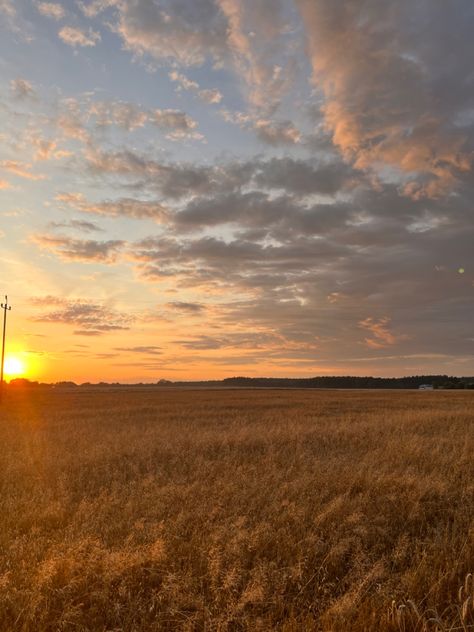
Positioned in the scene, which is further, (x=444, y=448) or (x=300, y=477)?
(x=444, y=448)

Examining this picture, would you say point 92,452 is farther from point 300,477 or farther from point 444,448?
point 444,448

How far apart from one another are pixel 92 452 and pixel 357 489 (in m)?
7.64

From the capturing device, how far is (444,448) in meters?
13.9

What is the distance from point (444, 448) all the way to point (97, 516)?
10.5 metres

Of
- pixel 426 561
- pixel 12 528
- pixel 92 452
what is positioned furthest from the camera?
pixel 92 452

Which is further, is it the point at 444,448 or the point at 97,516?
the point at 444,448

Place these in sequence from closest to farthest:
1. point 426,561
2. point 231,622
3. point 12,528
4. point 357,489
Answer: point 231,622
point 426,561
point 12,528
point 357,489

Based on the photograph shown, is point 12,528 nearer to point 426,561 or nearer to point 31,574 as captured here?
point 31,574

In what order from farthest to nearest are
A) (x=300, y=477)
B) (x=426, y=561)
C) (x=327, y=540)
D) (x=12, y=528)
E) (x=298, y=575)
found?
(x=300, y=477) → (x=12, y=528) → (x=327, y=540) → (x=426, y=561) → (x=298, y=575)

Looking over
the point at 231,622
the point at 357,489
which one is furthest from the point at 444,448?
the point at 231,622

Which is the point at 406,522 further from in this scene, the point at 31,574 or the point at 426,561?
the point at 31,574

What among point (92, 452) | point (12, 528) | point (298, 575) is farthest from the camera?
point (92, 452)

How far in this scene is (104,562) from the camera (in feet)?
18.5

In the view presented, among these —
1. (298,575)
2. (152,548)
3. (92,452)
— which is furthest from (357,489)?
(92,452)
